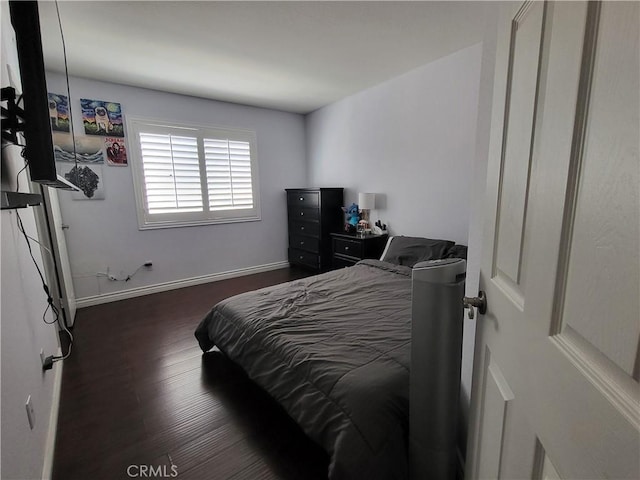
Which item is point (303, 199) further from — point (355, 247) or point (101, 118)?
point (101, 118)

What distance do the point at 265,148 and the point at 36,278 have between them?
11.4 ft

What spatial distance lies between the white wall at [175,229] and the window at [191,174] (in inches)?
4.7

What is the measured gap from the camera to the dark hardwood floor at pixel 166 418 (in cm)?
145

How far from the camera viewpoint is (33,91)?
1.05 m

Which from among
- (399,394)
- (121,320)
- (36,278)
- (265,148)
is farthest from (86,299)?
(399,394)

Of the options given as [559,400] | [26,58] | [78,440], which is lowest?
[78,440]

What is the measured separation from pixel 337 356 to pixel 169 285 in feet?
10.8

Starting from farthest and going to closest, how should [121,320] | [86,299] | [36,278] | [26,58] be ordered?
[86,299], [121,320], [36,278], [26,58]

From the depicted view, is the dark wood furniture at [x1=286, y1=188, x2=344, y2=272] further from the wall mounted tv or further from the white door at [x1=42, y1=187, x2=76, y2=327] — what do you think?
the wall mounted tv

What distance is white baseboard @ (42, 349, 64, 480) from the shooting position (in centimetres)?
Answer: 138

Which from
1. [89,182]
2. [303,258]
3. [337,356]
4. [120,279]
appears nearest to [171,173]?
[89,182]

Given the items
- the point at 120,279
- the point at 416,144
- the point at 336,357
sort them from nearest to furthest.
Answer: the point at 336,357, the point at 416,144, the point at 120,279

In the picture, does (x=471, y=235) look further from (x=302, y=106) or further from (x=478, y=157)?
(x=302, y=106)

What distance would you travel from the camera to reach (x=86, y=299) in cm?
346
